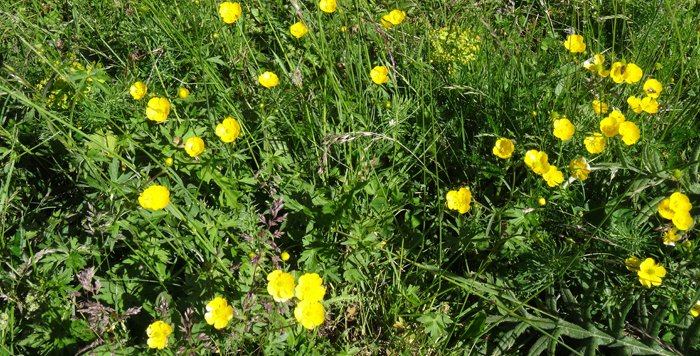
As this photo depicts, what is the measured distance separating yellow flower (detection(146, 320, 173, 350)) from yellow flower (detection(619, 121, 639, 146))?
5.57 feet

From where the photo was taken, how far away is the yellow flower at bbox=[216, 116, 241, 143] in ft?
7.26

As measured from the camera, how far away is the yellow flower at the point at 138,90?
7.66 feet

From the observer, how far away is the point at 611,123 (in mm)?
2209

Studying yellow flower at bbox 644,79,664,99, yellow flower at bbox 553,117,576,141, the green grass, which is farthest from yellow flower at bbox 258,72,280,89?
yellow flower at bbox 644,79,664,99

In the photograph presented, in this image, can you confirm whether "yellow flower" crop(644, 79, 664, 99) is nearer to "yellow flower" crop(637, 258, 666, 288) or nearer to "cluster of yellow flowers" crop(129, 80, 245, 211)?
"yellow flower" crop(637, 258, 666, 288)

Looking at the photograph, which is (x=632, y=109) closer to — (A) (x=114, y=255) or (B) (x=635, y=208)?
(B) (x=635, y=208)

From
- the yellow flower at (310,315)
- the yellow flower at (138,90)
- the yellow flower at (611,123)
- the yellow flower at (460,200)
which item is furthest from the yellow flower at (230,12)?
the yellow flower at (611,123)

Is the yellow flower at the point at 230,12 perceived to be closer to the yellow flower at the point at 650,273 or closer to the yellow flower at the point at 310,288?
the yellow flower at the point at 310,288

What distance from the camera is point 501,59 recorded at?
264 centimetres

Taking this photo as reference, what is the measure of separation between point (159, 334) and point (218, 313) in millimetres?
185

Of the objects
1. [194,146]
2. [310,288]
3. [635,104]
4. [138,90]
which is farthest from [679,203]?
[138,90]

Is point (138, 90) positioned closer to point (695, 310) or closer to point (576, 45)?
point (576, 45)

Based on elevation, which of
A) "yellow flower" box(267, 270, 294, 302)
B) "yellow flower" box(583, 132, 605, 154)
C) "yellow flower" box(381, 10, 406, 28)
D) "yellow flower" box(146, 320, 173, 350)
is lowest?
"yellow flower" box(146, 320, 173, 350)

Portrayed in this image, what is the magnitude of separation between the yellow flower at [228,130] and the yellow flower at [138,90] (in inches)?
13.5
